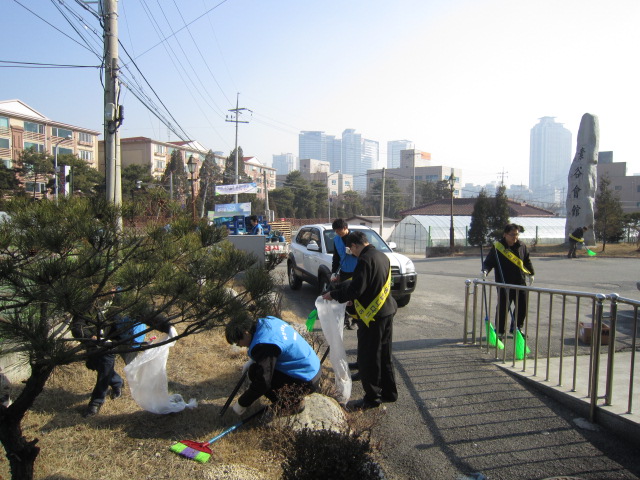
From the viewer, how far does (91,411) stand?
3744 mm

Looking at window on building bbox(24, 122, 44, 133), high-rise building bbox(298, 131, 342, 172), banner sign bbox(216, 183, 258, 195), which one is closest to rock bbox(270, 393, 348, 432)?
banner sign bbox(216, 183, 258, 195)

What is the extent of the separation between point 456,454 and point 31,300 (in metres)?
2.98

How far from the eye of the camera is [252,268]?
2.69m

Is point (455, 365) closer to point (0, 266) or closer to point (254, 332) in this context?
point (254, 332)

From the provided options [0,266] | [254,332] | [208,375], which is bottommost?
[208,375]

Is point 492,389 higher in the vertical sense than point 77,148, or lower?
lower

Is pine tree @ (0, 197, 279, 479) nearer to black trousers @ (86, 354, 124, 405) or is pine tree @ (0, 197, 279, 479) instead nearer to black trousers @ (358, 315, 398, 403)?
black trousers @ (86, 354, 124, 405)

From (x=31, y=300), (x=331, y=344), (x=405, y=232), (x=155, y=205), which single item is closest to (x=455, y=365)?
(x=331, y=344)

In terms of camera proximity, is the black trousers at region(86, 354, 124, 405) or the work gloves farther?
the black trousers at region(86, 354, 124, 405)

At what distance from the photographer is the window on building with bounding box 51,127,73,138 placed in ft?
165

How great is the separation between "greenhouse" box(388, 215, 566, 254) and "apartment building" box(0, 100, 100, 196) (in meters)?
28.4

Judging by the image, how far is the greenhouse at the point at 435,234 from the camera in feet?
96.5

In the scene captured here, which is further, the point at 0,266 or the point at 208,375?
the point at 208,375

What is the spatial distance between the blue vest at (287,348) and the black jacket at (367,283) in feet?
2.03
